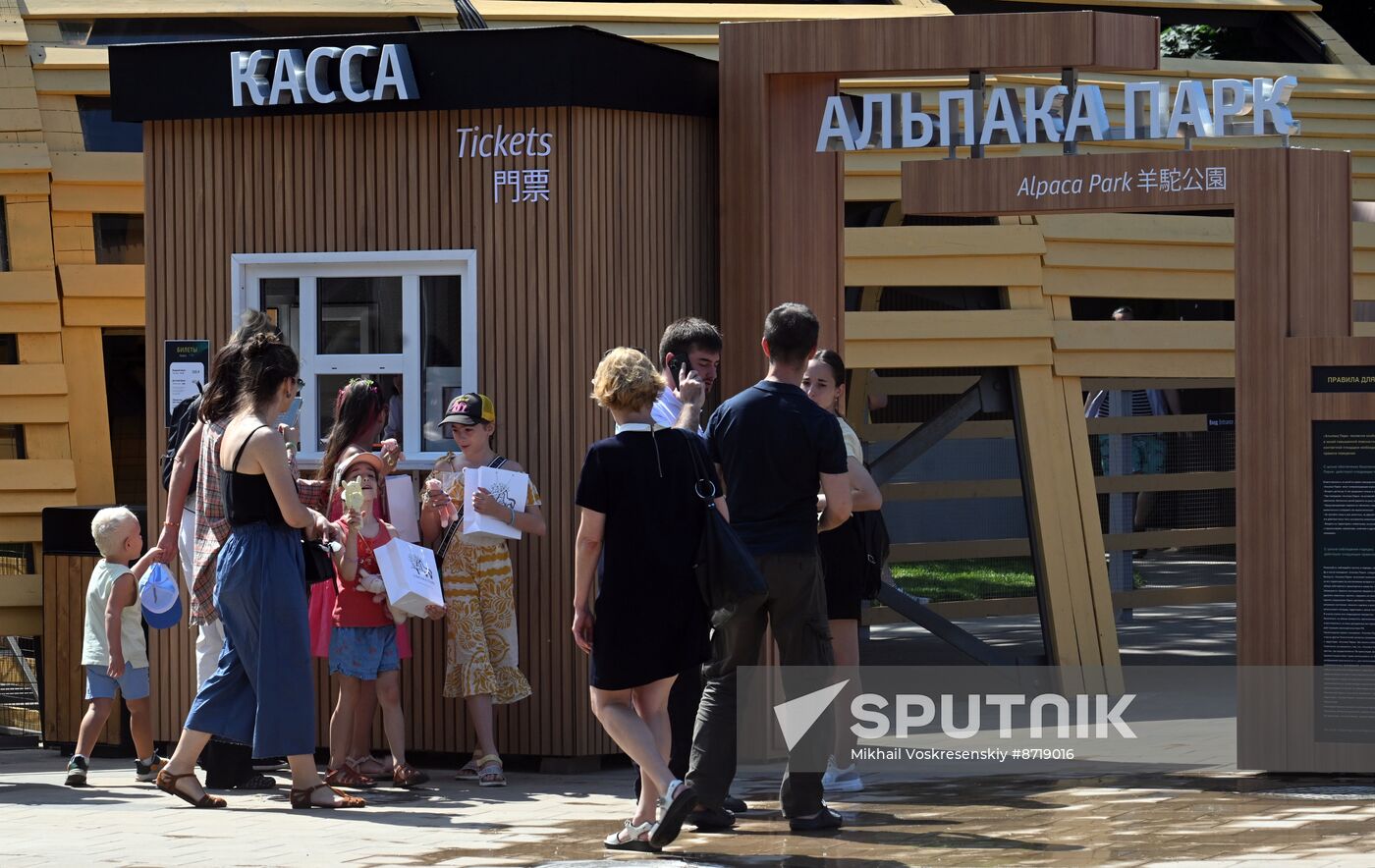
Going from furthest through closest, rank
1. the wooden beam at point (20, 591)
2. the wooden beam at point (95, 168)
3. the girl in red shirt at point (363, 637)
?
the wooden beam at point (95, 168) < the wooden beam at point (20, 591) < the girl in red shirt at point (363, 637)

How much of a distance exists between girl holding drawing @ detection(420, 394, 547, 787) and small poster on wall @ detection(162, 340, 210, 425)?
1.38 meters

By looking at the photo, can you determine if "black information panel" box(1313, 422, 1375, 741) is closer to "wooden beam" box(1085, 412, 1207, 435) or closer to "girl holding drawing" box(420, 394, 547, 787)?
"girl holding drawing" box(420, 394, 547, 787)

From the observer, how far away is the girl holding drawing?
7.75 m

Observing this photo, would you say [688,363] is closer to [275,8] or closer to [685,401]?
[685,401]

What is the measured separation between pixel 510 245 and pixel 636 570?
2.63 metres

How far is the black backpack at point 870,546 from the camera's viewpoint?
7.25 metres

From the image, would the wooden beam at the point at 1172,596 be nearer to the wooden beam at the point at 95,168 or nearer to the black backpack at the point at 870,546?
the black backpack at the point at 870,546

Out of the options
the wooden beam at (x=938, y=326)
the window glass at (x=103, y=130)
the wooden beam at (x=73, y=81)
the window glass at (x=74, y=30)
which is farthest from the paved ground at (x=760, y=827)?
the window glass at (x=74, y=30)

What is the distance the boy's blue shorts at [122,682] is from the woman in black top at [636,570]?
2752mm

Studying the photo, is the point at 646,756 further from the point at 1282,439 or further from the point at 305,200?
the point at 305,200

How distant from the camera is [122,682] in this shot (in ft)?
26.0

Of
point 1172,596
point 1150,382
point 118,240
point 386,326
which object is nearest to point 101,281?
point 118,240

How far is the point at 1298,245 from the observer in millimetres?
7477

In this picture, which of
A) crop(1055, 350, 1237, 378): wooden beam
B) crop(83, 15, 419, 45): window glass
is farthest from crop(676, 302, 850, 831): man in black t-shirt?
crop(83, 15, 419, 45): window glass
